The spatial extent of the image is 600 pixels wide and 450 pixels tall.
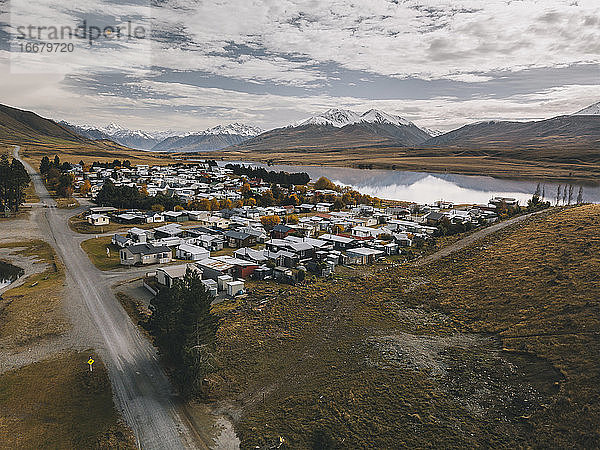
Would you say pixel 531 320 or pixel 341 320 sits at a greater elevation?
pixel 531 320

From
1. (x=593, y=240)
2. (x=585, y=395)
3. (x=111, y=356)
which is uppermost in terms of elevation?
(x=593, y=240)

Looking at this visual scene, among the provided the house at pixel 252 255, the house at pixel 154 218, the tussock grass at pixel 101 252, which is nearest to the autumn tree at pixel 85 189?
the house at pixel 154 218

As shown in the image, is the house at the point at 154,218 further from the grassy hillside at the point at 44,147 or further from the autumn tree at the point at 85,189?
the grassy hillside at the point at 44,147

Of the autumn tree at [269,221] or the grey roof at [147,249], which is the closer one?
the grey roof at [147,249]

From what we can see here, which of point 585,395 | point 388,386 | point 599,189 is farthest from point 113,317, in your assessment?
point 599,189

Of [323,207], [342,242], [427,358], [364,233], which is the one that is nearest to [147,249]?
[342,242]

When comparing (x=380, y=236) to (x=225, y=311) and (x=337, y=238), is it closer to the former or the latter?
(x=337, y=238)
